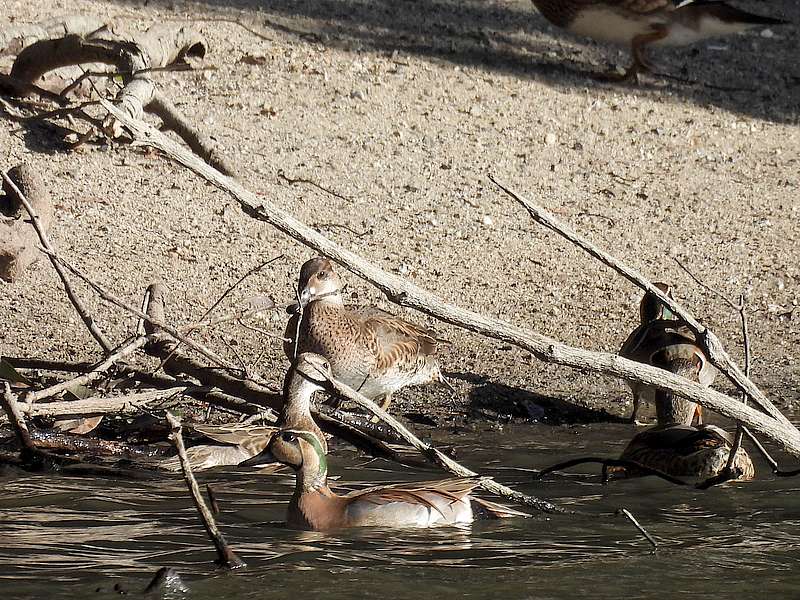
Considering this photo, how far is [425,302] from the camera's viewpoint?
391 centimetres

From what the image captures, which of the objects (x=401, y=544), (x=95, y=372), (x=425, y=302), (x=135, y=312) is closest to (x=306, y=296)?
(x=95, y=372)

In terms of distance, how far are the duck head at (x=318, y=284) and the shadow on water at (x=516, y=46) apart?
494 centimetres

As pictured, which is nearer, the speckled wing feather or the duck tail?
the duck tail

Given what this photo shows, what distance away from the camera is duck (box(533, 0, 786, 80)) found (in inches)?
481

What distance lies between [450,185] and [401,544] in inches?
208

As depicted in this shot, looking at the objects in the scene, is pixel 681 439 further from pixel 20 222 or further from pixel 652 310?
pixel 20 222

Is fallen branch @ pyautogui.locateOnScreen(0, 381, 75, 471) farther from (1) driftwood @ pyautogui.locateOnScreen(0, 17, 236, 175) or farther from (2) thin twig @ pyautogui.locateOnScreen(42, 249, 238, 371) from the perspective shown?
(1) driftwood @ pyautogui.locateOnScreen(0, 17, 236, 175)

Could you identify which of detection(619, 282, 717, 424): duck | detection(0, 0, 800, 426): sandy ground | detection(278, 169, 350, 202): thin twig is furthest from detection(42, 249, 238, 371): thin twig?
detection(278, 169, 350, 202): thin twig

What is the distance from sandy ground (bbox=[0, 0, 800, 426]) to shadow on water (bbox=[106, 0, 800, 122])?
4 cm

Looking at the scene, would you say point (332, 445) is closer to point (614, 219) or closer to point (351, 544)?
point (351, 544)

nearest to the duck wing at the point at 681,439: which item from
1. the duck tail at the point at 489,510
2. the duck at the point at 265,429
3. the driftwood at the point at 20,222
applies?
the duck tail at the point at 489,510

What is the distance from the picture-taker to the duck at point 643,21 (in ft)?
40.1

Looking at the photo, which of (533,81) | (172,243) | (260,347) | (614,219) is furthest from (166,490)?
(533,81)

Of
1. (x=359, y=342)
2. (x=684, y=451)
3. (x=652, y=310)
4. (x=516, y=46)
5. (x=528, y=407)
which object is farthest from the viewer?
(x=516, y=46)
